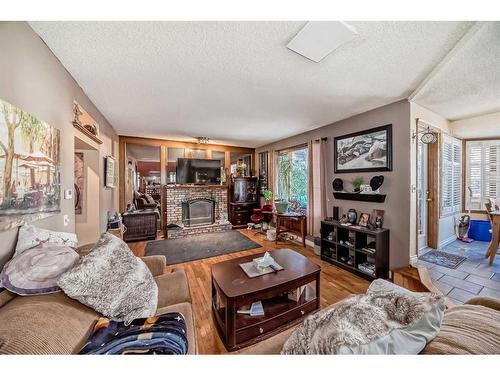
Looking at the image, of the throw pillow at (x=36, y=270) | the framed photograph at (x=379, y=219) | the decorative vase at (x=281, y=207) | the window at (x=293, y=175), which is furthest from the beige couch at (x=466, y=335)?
the window at (x=293, y=175)

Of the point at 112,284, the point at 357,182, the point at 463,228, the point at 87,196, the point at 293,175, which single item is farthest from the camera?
the point at 293,175

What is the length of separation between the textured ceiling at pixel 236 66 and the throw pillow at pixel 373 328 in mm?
1636

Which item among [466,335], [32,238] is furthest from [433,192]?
[32,238]

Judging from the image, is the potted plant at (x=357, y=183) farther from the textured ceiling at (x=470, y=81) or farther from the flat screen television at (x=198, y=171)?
the flat screen television at (x=198, y=171)

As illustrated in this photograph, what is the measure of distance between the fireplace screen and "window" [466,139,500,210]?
231 inches

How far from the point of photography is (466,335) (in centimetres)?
63

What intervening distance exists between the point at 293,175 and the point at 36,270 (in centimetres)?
445

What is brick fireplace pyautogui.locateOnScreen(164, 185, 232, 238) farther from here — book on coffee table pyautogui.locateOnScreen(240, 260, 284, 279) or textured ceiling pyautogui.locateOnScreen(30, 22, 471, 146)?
book on coffee table pyautogui.locateOnScreen(240, 260, 284, 279)

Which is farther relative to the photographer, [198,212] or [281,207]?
[198,212]

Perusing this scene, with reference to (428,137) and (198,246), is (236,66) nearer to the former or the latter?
(428,137)

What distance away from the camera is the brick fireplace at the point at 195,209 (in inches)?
192
